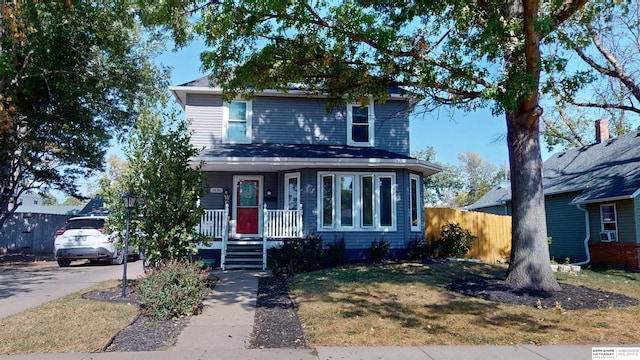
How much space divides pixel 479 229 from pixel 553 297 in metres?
8.88

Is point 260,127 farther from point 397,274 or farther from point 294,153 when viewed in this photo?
point 397,274

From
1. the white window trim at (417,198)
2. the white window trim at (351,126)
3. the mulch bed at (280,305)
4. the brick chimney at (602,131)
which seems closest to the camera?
the mulch bed at (280,305)

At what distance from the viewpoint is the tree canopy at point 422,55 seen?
8.15 meters

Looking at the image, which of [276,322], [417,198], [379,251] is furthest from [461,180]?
[276,322]

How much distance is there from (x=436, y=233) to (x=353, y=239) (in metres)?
3.71

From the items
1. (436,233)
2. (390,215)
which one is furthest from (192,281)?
(436,233)

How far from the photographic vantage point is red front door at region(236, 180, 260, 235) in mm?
14320

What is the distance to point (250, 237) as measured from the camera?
529 inches

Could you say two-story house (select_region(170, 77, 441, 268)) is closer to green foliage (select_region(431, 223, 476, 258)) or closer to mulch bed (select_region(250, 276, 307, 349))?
green foliage (select_region(431, 223, 476, 258))

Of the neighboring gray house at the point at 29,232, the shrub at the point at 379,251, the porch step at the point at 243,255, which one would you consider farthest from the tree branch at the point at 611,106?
the neighboring gray house at the point at 29,232

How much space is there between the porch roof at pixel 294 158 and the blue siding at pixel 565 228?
290 inches

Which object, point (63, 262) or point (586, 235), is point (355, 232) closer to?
point (586, 235)

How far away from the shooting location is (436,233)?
50.1 ft

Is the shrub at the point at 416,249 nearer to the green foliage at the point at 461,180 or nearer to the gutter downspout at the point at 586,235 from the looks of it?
the gutter downspout at the point at 586,235
